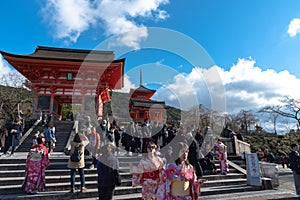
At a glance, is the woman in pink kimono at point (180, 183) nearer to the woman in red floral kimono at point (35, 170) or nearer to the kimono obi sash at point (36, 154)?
the woman in red floral kimono at point (35, 170)

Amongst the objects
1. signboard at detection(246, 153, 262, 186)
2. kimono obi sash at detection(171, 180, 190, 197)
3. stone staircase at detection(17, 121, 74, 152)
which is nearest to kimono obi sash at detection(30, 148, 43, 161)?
kimono obi sash at detection(171, 180, 190, 197)

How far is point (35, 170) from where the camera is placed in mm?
4590

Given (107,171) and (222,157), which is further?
(222,157)

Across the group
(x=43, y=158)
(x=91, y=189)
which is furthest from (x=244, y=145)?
(x=43, y=158)

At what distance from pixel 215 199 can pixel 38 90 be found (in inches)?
651

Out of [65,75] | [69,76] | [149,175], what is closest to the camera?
[149,175]

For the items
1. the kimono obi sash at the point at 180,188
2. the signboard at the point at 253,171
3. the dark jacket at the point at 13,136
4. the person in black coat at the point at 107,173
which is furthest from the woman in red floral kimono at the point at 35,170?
the signboard at the point at 253,171

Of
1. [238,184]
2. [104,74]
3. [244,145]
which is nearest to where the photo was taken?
[238,184]

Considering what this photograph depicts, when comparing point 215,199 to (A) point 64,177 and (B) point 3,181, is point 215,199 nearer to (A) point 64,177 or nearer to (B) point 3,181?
(A) point 64,177

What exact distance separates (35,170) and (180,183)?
11.7ft

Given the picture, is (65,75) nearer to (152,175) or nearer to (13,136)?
(13,136)

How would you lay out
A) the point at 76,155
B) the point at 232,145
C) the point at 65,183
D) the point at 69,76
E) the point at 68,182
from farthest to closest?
the point at 69,76 → the point at 232,145 → the point at 68,182 → the point at 65,183 → the point at 76,155

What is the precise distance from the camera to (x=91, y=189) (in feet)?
16.3

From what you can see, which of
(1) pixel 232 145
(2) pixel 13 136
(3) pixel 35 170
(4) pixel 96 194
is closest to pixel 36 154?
(3) pixel 35 170
